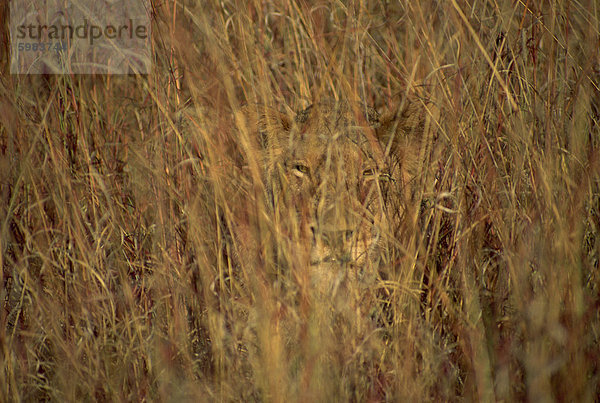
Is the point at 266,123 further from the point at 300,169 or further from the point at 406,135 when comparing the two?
Result: the point at 406,135

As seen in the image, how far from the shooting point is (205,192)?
2.71 m

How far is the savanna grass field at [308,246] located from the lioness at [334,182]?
52mm

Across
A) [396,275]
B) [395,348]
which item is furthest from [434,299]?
[395,348]

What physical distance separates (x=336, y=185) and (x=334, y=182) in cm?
7

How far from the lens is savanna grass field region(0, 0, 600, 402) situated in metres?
2.06

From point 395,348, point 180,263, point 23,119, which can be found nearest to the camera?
point 395,348

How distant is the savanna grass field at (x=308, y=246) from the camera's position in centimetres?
206

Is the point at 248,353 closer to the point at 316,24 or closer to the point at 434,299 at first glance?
the point at 434,299

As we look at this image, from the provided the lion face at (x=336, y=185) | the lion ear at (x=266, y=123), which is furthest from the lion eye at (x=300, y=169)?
the lion ear at (x=266, y=123)

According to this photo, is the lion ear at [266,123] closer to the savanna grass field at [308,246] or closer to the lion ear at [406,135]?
the savanna grass field at [308,246]

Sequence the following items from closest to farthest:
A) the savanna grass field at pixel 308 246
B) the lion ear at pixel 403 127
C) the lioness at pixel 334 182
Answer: the savanna grass field at pixel 308 246 < the lioness at pixel 334 182 < the lion ear at pixel 403 127

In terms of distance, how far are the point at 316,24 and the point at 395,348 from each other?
5.74 ft

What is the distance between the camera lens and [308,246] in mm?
2318

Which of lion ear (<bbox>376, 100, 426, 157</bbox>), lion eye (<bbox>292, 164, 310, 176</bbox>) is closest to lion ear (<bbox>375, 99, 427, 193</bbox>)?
lion ear (<bbox>376, 100, 426, 157</bbox>)
